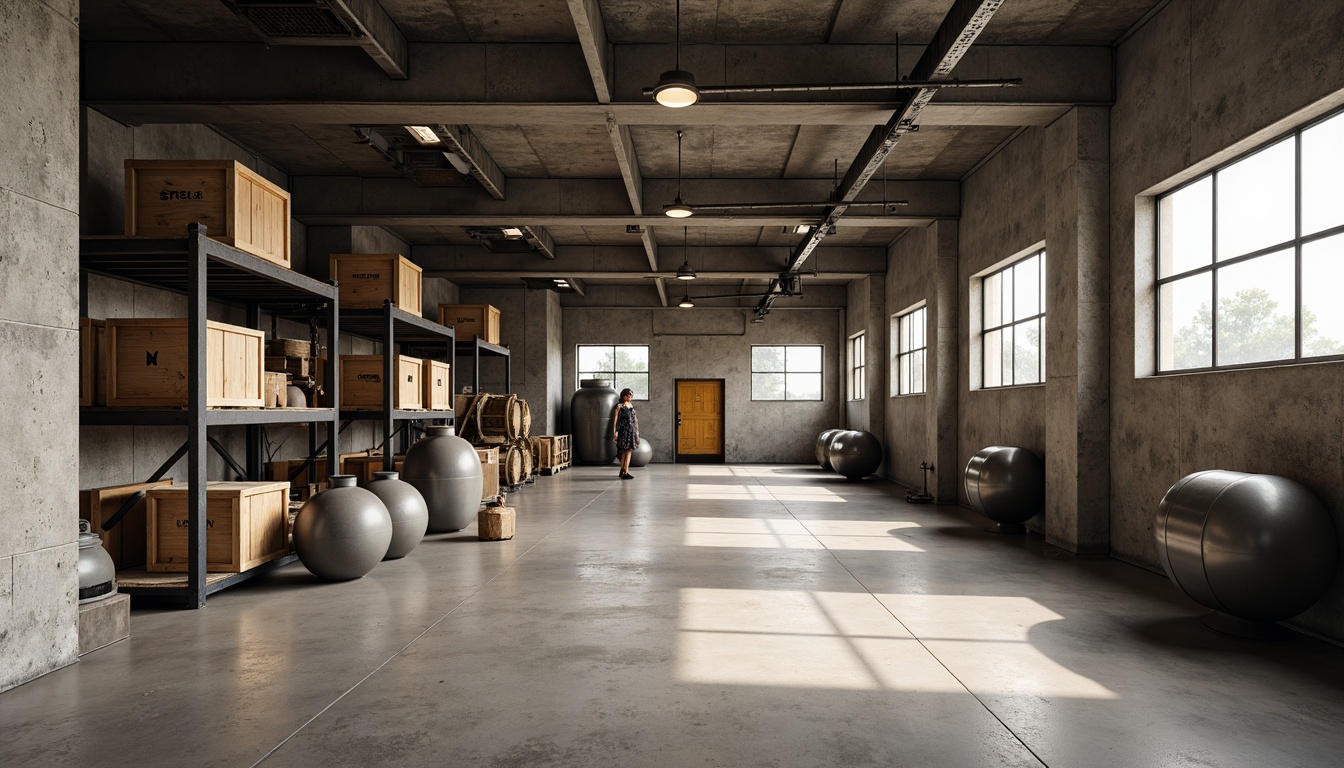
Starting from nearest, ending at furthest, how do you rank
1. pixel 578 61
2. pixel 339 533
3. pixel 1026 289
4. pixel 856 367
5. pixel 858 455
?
pixel 339 533 → pixel 578 61 → pixel 1026 289 → pixel 858 455 → pixel 856 367

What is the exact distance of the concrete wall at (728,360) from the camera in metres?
22.5

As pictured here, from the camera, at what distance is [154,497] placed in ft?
19.9

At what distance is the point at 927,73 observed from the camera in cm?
700

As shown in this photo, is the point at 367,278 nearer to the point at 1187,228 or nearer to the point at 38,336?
the point at 38,336

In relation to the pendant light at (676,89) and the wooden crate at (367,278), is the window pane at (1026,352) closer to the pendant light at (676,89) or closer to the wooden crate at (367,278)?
the pendant light at (676,89)

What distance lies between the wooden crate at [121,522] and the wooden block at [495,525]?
3305 millimetres

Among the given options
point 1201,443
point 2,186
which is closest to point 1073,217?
point 1201,443

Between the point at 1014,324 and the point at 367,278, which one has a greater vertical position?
the point at 367,278

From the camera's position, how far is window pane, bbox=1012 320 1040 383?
399 inches

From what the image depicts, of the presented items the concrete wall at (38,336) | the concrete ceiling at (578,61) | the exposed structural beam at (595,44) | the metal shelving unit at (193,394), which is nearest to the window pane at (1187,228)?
the concrete ceiling at (578,61)

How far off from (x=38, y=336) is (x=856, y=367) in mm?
18367

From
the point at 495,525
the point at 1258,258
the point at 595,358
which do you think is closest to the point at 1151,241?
the point at 1258,258

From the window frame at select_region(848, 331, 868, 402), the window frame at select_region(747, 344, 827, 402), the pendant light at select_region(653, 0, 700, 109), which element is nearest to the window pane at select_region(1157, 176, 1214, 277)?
the pendant light at select_region(653, 0, 700, 109)

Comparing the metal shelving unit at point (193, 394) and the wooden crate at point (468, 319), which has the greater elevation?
the wooden crate at point (468, 319)
